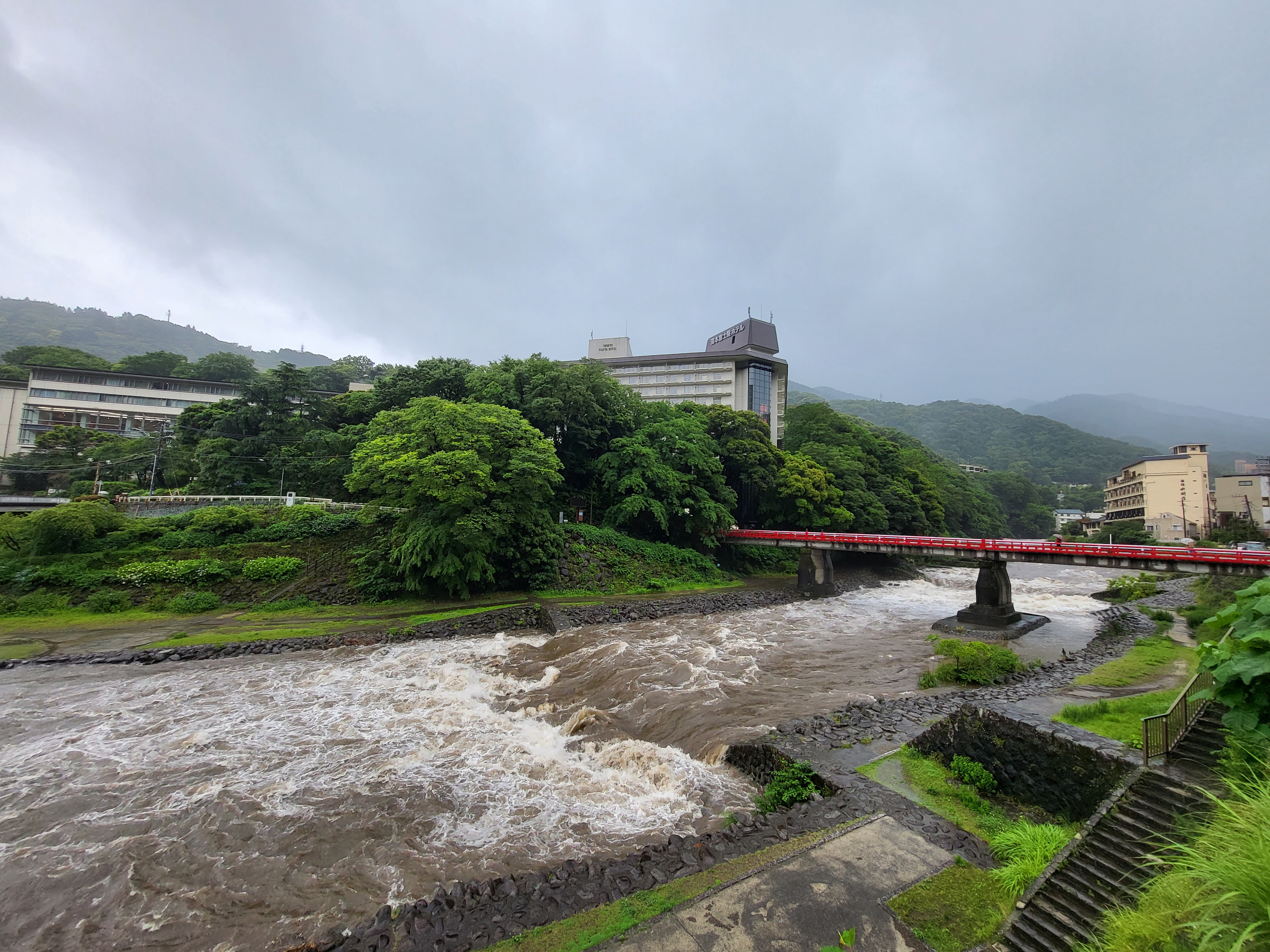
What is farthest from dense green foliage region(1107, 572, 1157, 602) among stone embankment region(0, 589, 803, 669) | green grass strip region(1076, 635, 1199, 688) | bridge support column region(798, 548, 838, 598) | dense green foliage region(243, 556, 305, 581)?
dense green foliage region(243, 556, 305, 581)

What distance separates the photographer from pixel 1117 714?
997 cm

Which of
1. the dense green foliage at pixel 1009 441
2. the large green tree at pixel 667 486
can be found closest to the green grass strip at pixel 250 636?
the large green tree at pixel 667 486

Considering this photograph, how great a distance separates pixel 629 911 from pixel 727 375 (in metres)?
57.3

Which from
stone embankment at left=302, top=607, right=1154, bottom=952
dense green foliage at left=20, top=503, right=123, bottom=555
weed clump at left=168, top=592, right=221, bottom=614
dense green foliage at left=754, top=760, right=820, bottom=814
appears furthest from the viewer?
dense green foliage at left=20, top=503, right=123, bottom=555

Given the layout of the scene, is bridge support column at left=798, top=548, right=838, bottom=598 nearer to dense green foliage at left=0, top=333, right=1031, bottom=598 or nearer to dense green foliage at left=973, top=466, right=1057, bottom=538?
dense green foliage at left=0, top=333, right=1031, bottom=598

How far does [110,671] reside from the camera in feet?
47.3

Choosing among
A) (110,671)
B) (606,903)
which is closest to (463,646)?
(110,671)

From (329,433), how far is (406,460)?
17.8 m

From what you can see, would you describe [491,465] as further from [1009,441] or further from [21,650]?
[1009,441]

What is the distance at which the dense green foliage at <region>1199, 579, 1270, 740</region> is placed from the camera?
5.36 m

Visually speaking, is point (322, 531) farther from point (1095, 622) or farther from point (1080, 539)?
point (1080, 539)

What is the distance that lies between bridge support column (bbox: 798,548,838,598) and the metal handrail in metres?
24.2

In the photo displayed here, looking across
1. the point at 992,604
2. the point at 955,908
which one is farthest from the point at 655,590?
the point at 955,908

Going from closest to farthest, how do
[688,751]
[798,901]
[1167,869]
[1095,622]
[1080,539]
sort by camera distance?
[1167,869] → [798,901] → [688,751] → [1095,622] → [1080,539]
